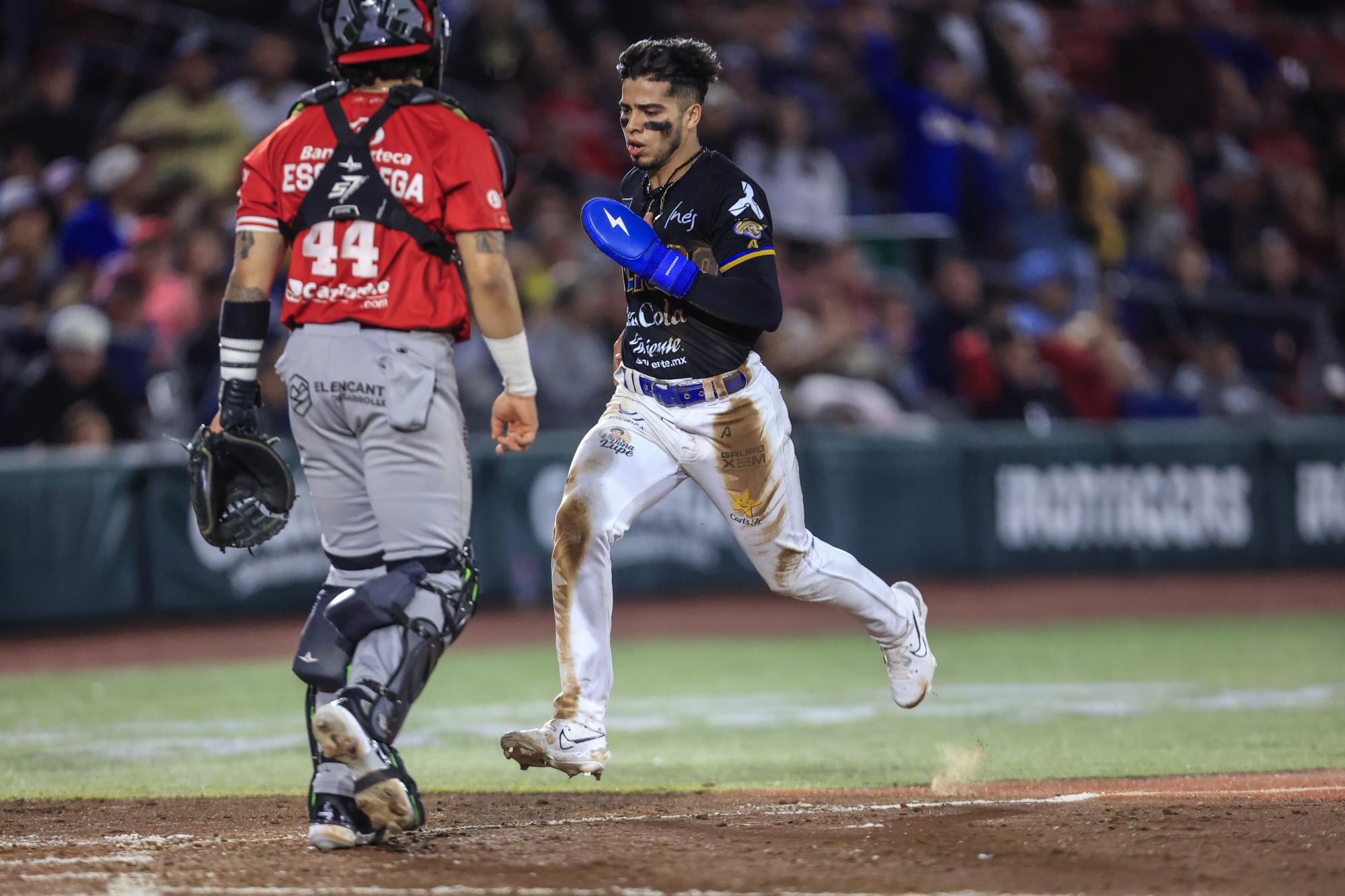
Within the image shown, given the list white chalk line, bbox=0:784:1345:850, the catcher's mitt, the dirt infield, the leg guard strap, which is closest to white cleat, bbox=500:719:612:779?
white chalk line, bbox=0:784:1345:850

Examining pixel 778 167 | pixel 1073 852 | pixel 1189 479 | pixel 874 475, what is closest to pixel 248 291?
pixel 1073 852

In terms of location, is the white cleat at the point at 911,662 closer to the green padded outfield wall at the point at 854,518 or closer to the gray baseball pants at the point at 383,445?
the gray baseball pants at the point at 383,445

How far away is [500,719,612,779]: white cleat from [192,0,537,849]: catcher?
59 centimetres

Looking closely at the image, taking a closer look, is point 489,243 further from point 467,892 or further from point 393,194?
point 467,892

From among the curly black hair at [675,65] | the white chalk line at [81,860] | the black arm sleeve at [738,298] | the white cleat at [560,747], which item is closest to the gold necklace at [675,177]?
the curly black hair at [675,65]

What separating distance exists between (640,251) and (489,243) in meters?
0.80

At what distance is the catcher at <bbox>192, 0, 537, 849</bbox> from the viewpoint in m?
4.48

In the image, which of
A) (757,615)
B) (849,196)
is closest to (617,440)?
(757,615)

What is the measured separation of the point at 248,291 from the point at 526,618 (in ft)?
24.8

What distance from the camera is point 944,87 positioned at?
15883 mm

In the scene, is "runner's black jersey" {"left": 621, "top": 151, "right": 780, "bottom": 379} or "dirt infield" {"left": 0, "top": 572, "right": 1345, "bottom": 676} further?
"dirt infield" {"left": 0, "top": 572, "right": 1345, "bottom": 676}

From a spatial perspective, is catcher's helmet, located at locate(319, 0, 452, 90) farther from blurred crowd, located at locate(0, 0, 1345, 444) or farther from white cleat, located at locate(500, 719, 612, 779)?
blurred crowd, located at locate(0, 0, 1345, 444)

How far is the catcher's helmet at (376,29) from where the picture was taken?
4.53 meters

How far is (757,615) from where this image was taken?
12547mm
